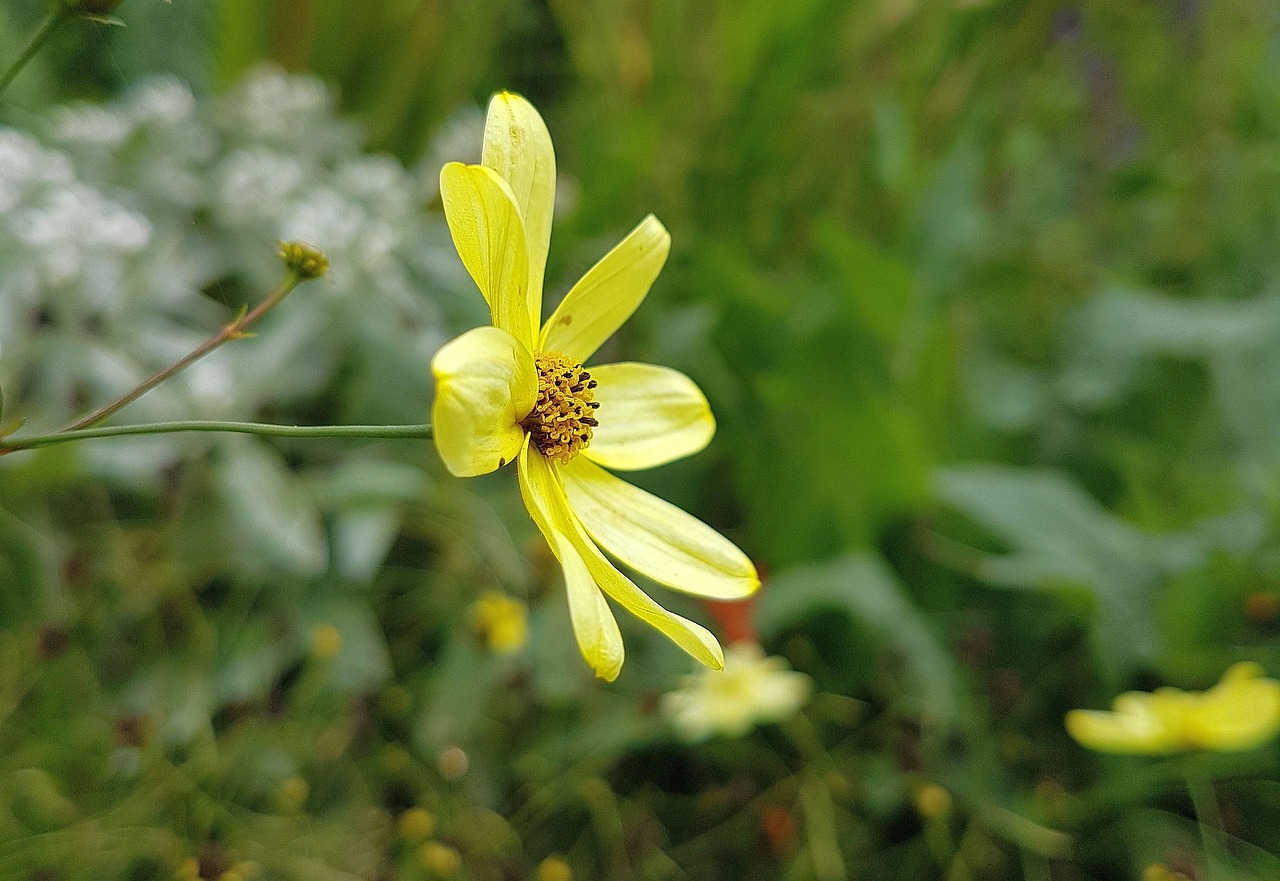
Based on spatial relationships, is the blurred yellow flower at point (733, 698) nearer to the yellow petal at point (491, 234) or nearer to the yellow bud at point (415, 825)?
the yellow bud at point (415, 825)

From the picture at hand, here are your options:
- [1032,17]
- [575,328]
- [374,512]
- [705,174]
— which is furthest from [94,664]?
[1032,17]

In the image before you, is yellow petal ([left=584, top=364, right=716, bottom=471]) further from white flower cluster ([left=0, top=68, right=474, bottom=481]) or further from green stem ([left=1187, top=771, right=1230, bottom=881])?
green stem ([left=1187, top=771, right=1230, bottom=881])

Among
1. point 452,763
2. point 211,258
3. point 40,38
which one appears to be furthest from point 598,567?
point 211,258

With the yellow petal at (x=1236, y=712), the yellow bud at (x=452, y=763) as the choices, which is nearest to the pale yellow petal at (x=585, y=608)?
the yellow bud at (x=452, y=763)

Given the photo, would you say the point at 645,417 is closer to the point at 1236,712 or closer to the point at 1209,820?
the point at 1236,712

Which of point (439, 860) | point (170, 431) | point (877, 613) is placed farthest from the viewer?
point (877, 613)

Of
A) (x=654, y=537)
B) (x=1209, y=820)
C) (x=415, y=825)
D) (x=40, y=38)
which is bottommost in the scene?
(x=1209, y=820)

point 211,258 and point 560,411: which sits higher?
point 560,411
